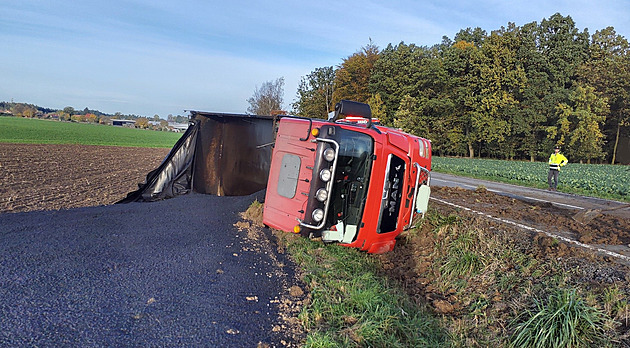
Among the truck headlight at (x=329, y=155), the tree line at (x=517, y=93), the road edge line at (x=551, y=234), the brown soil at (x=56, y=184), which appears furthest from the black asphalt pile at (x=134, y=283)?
the tree line at (x=517, y=93)

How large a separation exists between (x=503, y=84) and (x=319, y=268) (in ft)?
150

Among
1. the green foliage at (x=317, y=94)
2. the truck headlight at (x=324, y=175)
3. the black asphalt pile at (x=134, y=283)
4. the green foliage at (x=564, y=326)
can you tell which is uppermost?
the green foliage at (x=317, y=94)

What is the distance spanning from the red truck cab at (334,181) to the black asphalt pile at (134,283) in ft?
2.35

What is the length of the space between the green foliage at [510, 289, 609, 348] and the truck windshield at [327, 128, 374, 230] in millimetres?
2182

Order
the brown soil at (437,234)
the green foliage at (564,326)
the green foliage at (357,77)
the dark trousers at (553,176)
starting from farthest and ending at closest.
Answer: the green foliage at (357,77), the dark trousers at (553,176), the brown soil at (437,234), the green foliage at (564,326)

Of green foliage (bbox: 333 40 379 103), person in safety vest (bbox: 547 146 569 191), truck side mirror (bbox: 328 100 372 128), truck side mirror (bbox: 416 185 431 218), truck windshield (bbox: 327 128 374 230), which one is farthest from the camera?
green foliage (bbox: 333 40 379 103)

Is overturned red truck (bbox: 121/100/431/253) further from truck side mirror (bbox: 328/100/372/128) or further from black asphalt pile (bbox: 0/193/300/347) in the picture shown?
black asphalt pile (bbox: 0/193/300/347)

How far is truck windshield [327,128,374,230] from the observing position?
504cm

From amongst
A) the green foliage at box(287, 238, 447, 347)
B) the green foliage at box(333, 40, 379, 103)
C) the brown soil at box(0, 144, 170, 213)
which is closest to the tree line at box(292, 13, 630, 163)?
the green foliage at box(333, 40, 379, 103)

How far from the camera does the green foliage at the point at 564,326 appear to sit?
340cm

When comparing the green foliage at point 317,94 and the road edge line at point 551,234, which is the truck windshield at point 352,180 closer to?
the road edge line at point 551,234

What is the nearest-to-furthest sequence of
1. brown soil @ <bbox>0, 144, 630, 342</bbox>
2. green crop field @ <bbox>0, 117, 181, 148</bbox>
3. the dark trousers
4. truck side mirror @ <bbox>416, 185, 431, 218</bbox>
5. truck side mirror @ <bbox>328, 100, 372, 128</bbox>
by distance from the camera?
brown soil @ <bbox>0, 144, 630, 342</bbox> < truck side mirror @ <bbox>416, 185, 431, 218</bbox> < truck side mirror @ <bbox>328, 100, 372, 128</bbox> < the dark trousers < green crop field @ <bbox>0, 117, 181, 148</bbox>

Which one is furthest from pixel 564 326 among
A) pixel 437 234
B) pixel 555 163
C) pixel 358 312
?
pixel 555 163

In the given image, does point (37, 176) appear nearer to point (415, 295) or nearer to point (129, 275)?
point (129, 275)
